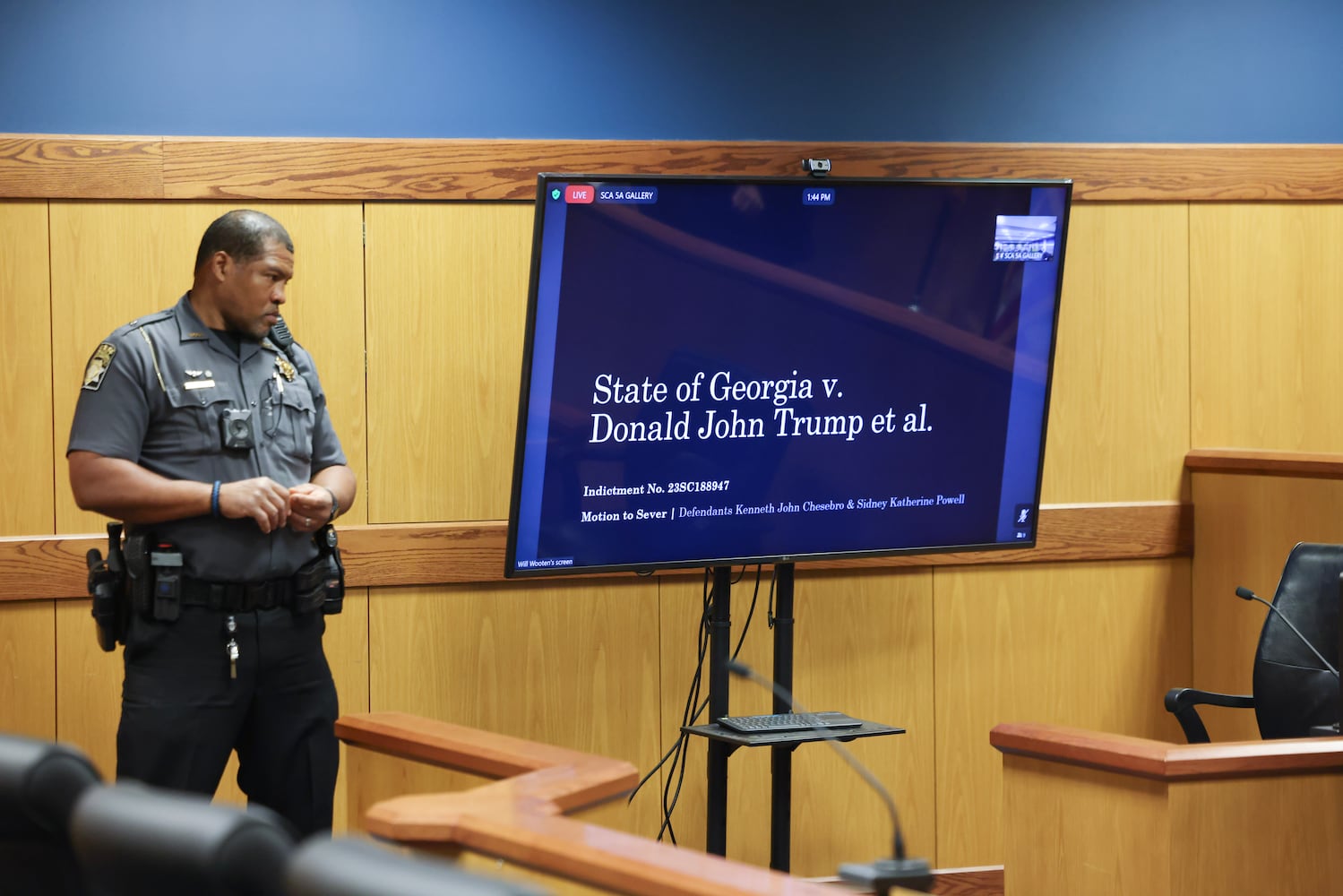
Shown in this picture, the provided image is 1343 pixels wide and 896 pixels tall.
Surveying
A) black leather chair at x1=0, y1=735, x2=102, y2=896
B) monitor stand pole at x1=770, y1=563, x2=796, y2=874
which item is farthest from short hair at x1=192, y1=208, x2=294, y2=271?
black leather chair at x1=0, y1=735, x2=102, y2=896

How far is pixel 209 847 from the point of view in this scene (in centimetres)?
129

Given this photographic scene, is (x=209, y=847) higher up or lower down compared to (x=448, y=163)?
lower down

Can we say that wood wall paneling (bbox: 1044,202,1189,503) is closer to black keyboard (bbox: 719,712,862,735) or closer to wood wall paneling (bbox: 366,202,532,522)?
black keyboard (bbox: 719,712,862,735)

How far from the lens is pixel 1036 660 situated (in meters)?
4.39

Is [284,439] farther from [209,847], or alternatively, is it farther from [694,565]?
[209,847]

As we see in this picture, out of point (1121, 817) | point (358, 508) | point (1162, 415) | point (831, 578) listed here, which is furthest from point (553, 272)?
point (1162, 415)

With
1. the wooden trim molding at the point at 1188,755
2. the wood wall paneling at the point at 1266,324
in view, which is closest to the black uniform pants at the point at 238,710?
the wooden trim molding at the point at 1188,755

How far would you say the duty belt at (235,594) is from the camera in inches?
123

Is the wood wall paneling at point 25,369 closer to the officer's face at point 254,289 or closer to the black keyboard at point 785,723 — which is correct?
the officer's face at point 254,289

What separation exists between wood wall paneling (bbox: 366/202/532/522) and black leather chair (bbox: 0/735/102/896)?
2.48 metres

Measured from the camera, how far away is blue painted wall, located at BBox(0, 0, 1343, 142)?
12.6 ft

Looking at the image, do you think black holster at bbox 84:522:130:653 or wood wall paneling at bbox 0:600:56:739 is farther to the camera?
wood wall paneling at bbox 0:600:56:739

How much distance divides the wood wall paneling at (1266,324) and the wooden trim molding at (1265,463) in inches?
3.3

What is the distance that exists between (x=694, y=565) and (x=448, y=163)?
1.29 m
